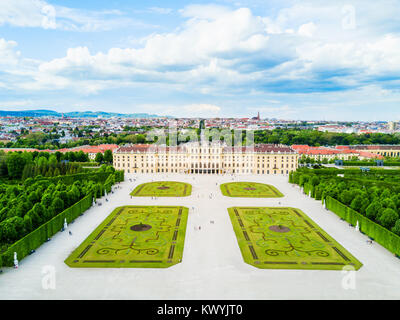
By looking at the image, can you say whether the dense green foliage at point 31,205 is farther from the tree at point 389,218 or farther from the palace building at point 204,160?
the tree at point 389,218

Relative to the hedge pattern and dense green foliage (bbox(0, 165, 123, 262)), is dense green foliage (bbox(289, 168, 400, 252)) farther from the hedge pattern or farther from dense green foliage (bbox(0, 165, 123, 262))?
dense green foliage (bbox(0, 165, 123, 262))

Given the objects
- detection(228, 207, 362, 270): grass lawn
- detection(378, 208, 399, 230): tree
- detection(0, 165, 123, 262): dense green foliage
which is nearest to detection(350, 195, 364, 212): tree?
detection(228, 207, 362, 270): grass lawn

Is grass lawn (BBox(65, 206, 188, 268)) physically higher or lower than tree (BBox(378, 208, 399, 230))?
lower

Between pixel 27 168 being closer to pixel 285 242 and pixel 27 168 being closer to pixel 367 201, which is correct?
pixel 285 242

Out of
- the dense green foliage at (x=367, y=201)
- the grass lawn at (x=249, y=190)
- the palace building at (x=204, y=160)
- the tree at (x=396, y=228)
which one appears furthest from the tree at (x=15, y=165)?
the tree at (x=396, y=228)

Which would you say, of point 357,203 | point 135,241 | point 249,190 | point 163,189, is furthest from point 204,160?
point 135,241
